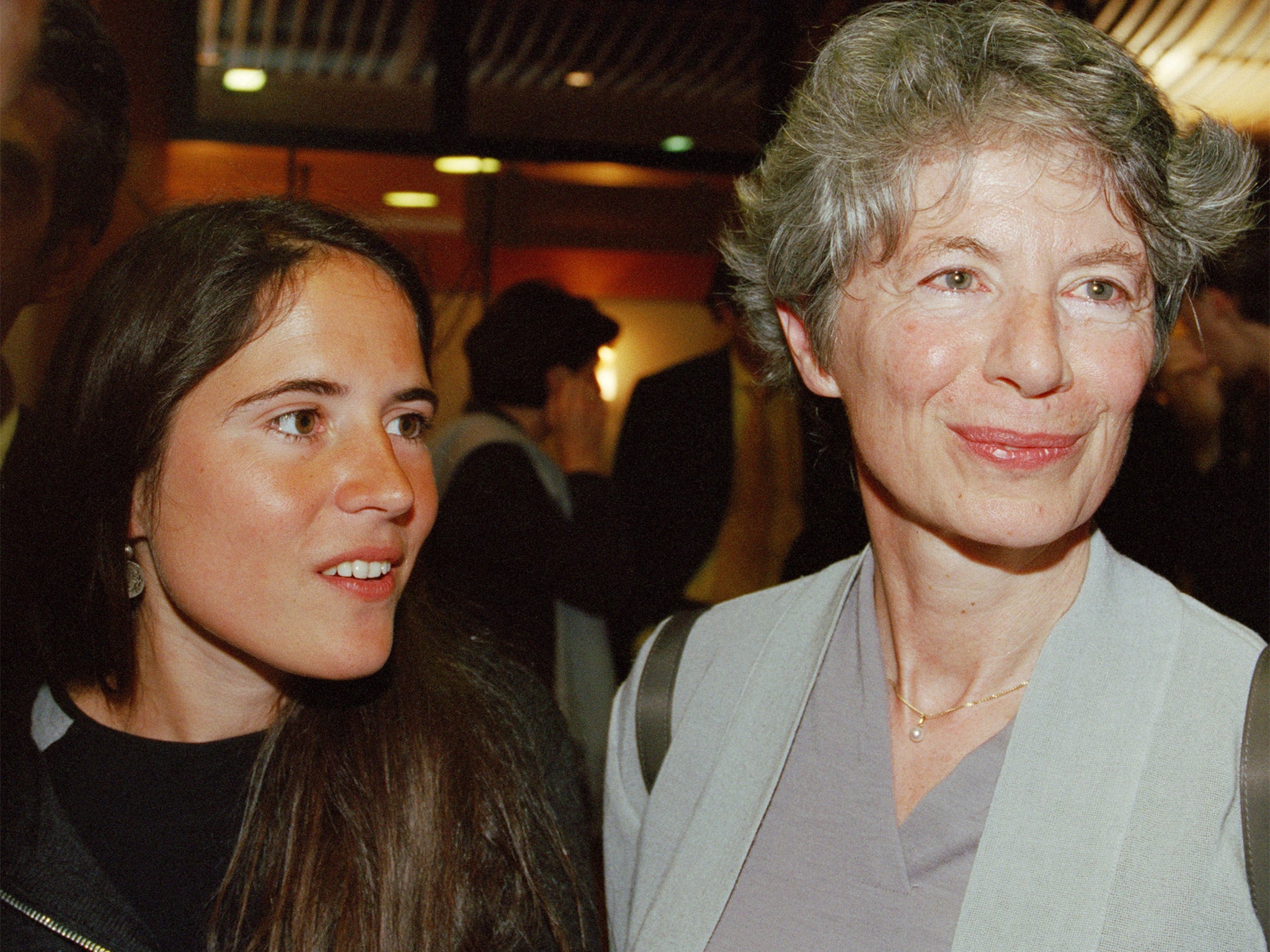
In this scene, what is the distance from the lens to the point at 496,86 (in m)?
4.34

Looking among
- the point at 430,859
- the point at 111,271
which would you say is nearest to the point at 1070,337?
the point at 430,859

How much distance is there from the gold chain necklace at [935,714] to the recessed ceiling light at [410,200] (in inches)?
131

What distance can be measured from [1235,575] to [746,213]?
48.8 inches

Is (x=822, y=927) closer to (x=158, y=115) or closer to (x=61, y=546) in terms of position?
(x=61, y=546)

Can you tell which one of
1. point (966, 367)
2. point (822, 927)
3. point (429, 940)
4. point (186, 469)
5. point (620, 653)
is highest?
point (966, 367)

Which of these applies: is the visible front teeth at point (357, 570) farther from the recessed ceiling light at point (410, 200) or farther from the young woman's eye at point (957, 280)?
the recessed ceiling light at point (410, 200)

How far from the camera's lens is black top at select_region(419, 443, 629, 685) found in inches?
111

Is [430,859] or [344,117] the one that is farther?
[344,117]

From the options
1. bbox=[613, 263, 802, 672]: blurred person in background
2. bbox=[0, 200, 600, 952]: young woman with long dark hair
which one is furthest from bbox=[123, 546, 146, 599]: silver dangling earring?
bbox=[613, 263, 802, 672]: blurred person in background

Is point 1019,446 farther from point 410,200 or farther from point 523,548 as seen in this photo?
point 410,200

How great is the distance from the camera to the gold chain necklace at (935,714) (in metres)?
1.41

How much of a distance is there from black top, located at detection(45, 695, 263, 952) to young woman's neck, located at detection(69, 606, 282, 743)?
2cm

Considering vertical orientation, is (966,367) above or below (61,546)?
above

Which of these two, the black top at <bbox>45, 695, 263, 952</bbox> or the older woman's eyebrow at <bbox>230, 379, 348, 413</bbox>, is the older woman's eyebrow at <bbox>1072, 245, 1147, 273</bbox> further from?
the black top at <bbox>45, 695, 263, 952</bbox>
